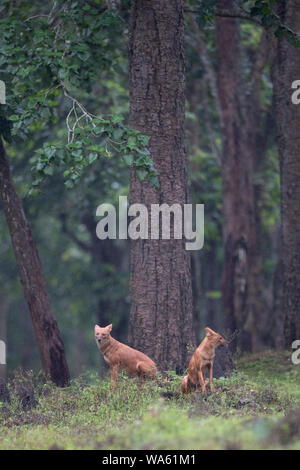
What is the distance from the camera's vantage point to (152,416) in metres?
6.99

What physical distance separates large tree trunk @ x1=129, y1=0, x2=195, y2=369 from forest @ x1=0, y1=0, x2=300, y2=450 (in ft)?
0.07

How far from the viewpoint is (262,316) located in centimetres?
1939

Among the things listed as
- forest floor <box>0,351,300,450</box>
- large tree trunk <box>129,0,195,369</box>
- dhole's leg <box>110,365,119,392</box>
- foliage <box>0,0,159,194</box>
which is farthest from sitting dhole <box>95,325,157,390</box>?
foliage <box>0,0,159,194</box>

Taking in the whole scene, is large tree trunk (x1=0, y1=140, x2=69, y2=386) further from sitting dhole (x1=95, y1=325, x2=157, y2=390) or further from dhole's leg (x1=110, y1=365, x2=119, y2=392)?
dhole's leg (x1=110, y1=365, x2=119, y2=392)

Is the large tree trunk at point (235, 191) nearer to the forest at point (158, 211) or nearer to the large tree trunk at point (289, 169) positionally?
the forest at point (158, 211)

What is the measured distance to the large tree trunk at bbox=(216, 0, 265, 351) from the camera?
1694 centimetres

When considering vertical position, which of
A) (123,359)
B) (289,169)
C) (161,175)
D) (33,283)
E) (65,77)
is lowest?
(123,359)

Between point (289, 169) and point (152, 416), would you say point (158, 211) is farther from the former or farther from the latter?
point (152, 416)

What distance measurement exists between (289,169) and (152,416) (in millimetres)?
7944

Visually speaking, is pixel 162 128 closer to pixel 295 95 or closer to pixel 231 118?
pixel 295 95

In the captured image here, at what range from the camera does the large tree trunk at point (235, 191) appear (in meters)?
16.9

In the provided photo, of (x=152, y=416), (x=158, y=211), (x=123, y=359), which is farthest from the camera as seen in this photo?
(x=158, y=211)

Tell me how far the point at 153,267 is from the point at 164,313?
2.44 feet

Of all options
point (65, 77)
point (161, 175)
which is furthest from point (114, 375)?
point (65, 77)
